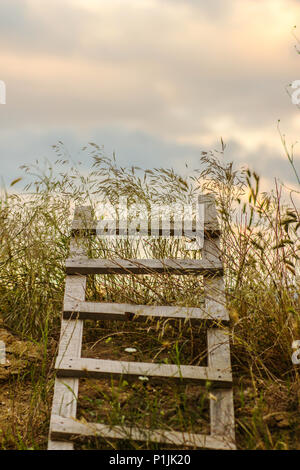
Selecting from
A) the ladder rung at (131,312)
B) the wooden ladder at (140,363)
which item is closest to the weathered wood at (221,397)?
the wooden ladder at (140,363)

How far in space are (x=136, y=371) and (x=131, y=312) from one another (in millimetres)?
421

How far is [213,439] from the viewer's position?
2.30 metres

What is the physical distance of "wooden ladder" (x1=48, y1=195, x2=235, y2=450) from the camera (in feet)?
7.63

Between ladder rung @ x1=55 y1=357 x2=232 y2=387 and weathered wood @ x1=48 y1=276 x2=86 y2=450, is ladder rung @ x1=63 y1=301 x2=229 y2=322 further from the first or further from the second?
ladder rung @ x1=55 y1=357 x2=232 y2=387

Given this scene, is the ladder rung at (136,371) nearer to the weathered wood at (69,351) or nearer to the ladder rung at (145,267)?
the weathered wood at (69,351)

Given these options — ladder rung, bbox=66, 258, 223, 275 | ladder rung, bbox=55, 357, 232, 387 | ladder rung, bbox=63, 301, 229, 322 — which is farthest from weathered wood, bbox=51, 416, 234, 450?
ladder rung, bbox=66, 258, 223, 275

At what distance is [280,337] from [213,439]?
86 centimetres

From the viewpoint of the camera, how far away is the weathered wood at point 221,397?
233 centimetres

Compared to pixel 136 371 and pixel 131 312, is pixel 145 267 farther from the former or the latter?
pixel 136 371

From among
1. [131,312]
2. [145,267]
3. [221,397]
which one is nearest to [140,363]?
[131,312]

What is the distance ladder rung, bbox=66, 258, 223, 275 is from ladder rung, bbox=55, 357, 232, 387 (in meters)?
0.70
